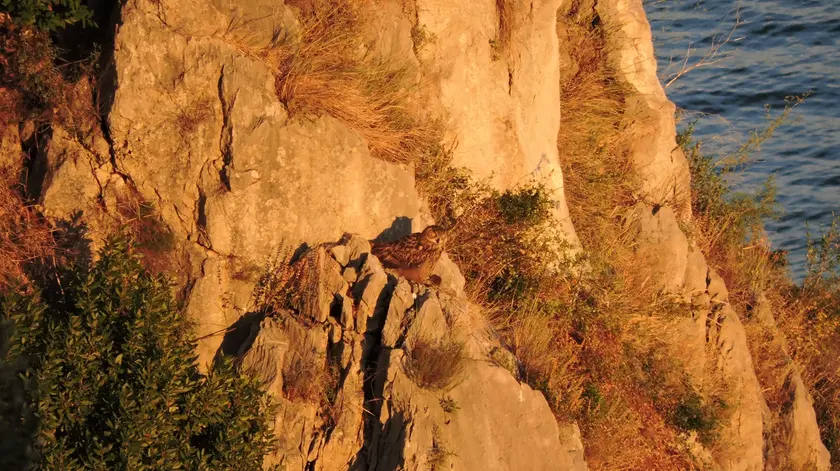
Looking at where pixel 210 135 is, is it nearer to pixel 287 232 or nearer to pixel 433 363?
pixel 287 232

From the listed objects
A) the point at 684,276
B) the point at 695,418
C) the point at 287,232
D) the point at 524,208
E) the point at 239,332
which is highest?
the point at 287,232

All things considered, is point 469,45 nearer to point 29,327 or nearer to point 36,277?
point 36,277

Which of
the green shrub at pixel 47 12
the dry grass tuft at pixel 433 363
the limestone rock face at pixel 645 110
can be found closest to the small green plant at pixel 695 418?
the limestone rock face at pixel 645 110

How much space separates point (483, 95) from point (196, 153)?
359 centimetres

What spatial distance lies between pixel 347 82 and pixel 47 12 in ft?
8.44

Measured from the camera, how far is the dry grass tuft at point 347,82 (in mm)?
8102

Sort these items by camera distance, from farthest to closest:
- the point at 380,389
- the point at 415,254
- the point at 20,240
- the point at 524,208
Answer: the point at 524,208
the point at 415,254
the point at 20,240
the point at 380,389

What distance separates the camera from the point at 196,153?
7.69m

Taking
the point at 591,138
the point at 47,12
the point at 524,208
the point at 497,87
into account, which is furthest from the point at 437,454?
the point at 591,138

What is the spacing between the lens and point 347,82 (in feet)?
28.7

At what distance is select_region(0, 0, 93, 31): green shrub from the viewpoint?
24.0ft

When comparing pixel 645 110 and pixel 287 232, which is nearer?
pixel 287 232

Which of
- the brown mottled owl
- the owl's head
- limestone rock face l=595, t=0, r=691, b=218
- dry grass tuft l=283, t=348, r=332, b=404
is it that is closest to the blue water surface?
limestone rock face l=595, t=0, r=691, b=218

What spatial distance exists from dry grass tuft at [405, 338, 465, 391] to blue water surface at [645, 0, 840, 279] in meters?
11.2
